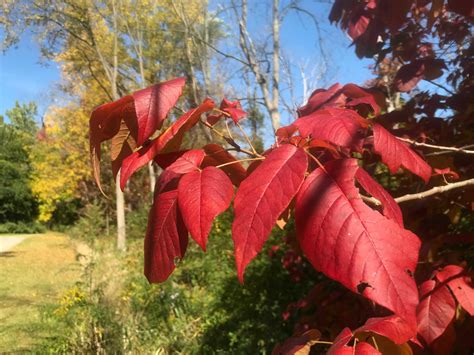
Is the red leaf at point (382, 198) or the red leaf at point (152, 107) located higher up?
the red leaf at point (152, 107)

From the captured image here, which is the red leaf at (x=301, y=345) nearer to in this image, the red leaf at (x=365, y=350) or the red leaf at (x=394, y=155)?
the red leaf at (x=365, y=350)

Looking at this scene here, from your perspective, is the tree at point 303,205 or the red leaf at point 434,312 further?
the red leaf at point 434,312

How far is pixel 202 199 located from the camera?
1.84 ft

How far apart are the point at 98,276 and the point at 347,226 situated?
6406 millimetres

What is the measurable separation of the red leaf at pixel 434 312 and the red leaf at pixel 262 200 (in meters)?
0.59

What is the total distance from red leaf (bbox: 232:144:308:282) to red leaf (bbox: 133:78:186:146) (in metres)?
0.17

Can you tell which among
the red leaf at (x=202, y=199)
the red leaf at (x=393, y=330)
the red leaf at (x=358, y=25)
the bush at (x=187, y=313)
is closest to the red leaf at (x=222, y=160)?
the red leaf at (x=202, y=199)

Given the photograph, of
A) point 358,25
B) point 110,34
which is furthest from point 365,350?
point 110,34

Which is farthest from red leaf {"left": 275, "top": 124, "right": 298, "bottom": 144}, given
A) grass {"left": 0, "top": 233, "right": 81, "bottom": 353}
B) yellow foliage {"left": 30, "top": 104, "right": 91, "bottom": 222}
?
yellow foliage {"left": 30, "top": 104, "right": 91, "bottom": 222}

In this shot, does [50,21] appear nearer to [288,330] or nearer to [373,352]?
[288,330]

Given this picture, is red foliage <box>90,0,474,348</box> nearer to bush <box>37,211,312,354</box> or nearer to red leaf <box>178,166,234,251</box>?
red leaf <box>178,166,234,251</box>

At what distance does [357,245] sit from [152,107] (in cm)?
36

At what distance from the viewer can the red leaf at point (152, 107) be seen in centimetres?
60

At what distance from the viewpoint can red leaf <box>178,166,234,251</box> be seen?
1.75 feet
